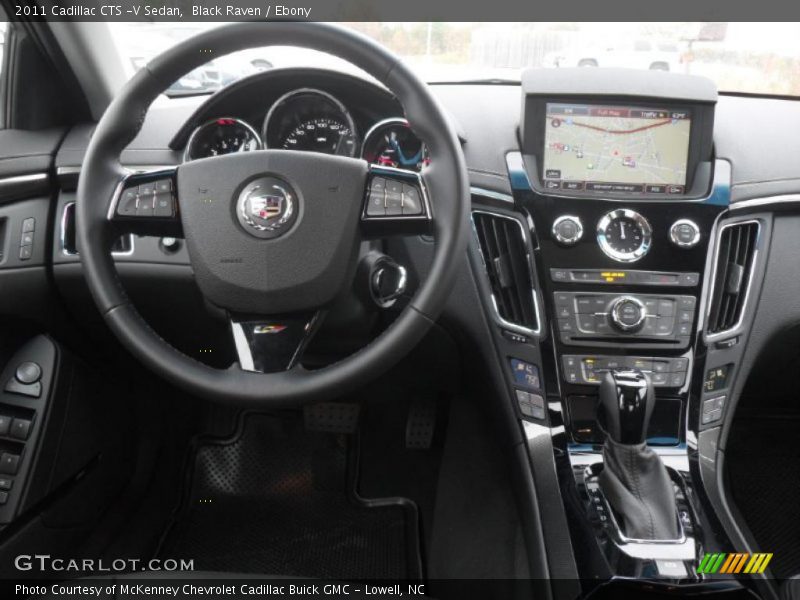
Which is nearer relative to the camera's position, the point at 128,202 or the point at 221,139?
the point at 128,202

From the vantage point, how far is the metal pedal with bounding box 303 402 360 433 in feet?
6.73

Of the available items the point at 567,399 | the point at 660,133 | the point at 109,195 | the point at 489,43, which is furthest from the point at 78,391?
the point at 660,133

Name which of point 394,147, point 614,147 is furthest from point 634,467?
point 394,147

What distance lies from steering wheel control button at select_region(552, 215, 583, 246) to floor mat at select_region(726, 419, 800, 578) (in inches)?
36.2

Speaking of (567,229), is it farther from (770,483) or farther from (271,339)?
(770,483)

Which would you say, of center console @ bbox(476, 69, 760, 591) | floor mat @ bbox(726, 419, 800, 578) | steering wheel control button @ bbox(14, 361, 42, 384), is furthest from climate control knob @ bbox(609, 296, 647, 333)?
steering wheel control button @ bbox(14, 361, 42, 384)

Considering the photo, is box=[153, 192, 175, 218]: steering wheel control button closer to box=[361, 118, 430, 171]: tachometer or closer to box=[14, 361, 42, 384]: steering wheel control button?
box=[361, 118, 430, 171]: tachometer

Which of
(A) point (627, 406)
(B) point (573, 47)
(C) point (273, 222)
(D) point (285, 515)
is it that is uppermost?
(B) point (573, 47)

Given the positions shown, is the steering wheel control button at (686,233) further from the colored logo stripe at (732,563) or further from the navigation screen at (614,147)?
the colored logo stripe at (732,563)

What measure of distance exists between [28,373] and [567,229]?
126cm

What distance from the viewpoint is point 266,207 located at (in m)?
1.21

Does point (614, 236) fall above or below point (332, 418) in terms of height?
above

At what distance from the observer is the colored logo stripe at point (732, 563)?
135cm

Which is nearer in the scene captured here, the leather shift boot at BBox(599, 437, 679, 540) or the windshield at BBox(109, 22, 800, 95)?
the leather shift boot at BBox(599, 437, 679, 540)
